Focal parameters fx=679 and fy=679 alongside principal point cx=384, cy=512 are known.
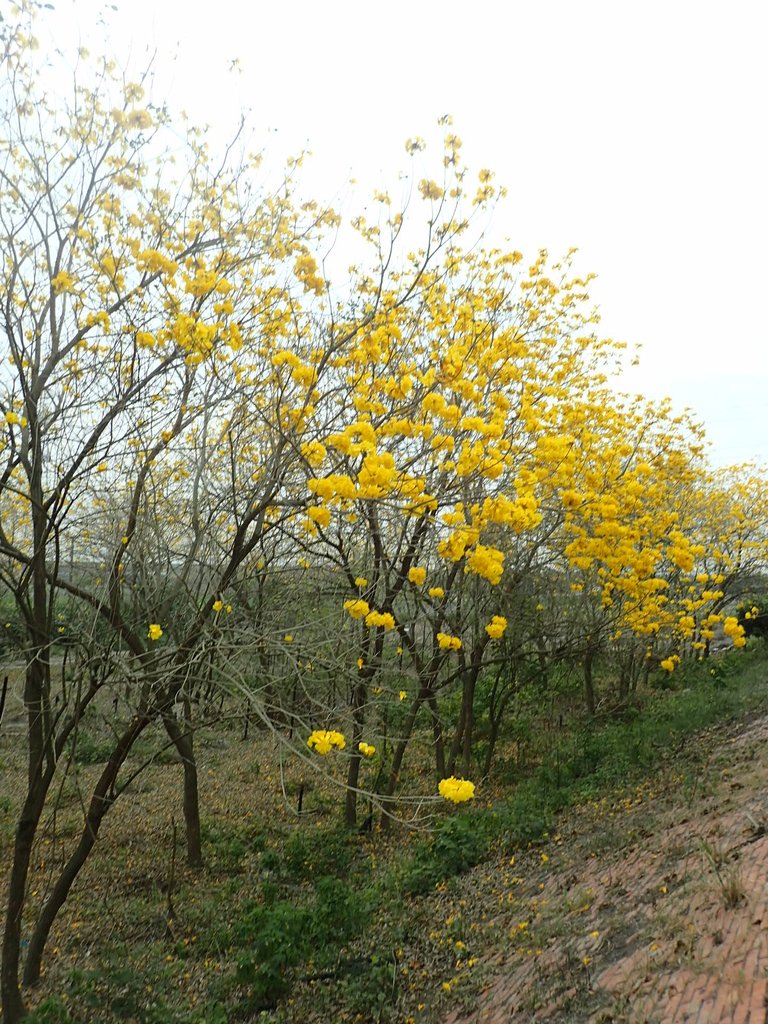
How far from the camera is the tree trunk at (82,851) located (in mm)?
4574

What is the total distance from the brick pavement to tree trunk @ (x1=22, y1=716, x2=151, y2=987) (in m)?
2.60

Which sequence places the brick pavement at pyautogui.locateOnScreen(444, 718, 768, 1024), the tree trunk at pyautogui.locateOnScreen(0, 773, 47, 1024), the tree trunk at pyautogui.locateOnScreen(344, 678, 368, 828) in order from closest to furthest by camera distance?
the brick pavement at pyautogui.locateOnScreen(444, 718, 768, 1024), the tree trunk at pyautogui.locateOnScreen(0, 773, 47, 1024), the tree trunk at pyautogui.locateOnScreen(344, 678, 368, 828)

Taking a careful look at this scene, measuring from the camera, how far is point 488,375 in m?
4.86

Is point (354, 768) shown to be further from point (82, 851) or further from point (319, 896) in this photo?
Result: point (82, 851)

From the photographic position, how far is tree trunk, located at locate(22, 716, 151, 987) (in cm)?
457

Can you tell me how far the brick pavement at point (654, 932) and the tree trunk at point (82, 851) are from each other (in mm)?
2603

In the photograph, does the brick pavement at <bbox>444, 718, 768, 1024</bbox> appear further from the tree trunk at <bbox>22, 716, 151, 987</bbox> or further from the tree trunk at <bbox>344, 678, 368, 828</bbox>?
the tree trunk at <bbox>22, 716, 151, 987</bbox>

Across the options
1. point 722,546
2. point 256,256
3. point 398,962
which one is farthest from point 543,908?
point 722,546

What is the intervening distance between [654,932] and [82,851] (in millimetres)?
3727

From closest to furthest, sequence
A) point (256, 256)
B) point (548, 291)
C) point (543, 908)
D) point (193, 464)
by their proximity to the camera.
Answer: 1. point (256, 256)
2. point (543, 908)
3. point (193, 464)
4. point (548, 291)

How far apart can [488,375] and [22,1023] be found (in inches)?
193

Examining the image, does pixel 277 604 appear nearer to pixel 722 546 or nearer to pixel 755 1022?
pixel 755 1022

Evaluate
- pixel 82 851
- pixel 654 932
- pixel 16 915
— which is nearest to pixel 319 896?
pixel 82 851

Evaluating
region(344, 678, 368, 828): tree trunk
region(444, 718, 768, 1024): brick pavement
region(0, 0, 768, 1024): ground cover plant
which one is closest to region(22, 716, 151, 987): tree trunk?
region(0, 0, 768, 1024): ground cover plant
